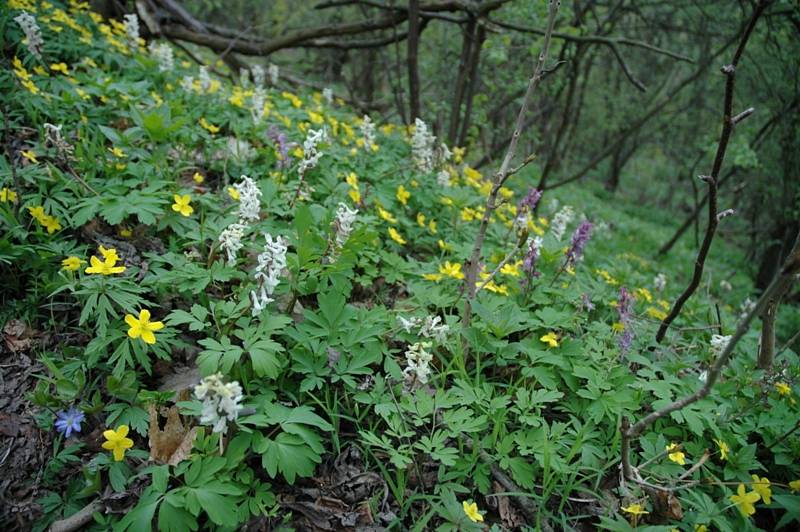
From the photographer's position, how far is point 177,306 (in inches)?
97.2

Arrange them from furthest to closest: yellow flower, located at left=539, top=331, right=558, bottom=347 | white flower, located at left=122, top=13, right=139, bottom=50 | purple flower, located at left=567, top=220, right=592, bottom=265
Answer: white flower, located at left=122, top=13, right=139, bottom=50
purple flower, located at left=567, top=220, right=592, bottom=265
yellow flower, located at left=539, top=331, right=558, bottom=347

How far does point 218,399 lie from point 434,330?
1123 millimetres

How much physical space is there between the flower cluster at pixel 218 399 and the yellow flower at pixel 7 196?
72.1 inches

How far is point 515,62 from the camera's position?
8.54m

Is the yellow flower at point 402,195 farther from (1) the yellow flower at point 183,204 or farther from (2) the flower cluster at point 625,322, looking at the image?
(2) the flower cluster at point 625,322

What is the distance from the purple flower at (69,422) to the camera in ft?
6.10

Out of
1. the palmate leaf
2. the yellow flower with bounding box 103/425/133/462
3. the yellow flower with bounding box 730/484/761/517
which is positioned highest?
the yellow flower with bounding box 730/484/761/517

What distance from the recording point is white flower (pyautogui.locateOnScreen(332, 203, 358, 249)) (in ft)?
8.19

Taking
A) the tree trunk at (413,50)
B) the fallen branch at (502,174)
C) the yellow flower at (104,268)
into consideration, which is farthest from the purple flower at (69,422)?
the tree trunk at (413,50)

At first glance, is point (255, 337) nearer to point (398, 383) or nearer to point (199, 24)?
point (398, 383)

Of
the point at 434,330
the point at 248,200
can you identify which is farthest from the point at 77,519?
the point at 434,330

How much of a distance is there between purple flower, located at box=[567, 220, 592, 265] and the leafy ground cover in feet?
0.09

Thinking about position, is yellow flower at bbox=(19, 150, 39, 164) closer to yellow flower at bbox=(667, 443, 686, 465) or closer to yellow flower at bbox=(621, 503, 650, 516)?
yellow flower at bbox=(621, 503, 650, 516)

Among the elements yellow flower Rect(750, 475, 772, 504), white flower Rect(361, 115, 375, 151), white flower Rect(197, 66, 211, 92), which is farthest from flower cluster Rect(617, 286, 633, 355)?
white flower Rect(197, 66, 211, 92)
